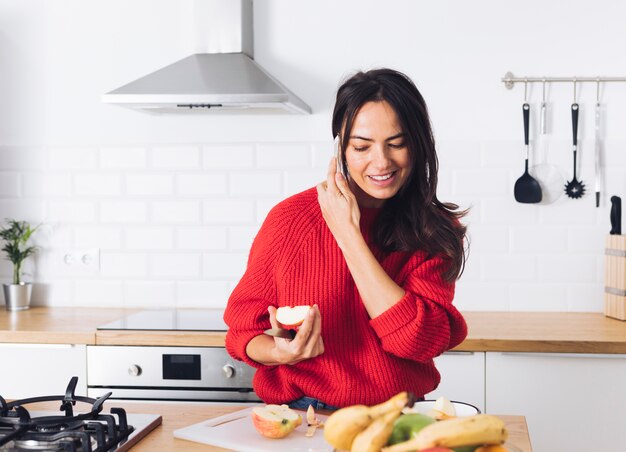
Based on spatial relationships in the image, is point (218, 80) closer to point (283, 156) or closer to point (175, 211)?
point (283, 156)

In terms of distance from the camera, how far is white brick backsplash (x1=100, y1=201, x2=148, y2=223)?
127 inches

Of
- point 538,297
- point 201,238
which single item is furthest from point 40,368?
point 538,297

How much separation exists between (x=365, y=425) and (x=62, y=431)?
63 centimetres

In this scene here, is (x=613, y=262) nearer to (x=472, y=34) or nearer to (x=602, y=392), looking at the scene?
(x=602, y=392)

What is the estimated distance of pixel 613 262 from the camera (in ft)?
9.21

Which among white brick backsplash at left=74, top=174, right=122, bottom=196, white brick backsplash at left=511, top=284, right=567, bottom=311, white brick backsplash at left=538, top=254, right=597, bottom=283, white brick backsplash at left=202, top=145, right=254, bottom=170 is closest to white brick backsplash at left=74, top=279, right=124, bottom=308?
white brick backsplash at left=74, top=174, right=122, bottom=196

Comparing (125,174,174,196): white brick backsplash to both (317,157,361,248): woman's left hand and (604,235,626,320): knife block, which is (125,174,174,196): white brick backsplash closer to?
(317,157,361,248): woman's left hand

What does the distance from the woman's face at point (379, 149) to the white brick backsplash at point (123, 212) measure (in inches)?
66.8

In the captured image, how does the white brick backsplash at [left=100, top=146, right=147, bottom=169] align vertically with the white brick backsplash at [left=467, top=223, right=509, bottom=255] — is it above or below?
above

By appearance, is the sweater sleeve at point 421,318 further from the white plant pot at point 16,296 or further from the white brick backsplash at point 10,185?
the white brick backsplash at point 10,185

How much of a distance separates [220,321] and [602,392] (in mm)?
1328

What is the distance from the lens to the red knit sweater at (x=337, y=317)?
5.60 feet

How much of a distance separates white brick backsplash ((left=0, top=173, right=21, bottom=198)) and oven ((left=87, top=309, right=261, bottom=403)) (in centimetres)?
96

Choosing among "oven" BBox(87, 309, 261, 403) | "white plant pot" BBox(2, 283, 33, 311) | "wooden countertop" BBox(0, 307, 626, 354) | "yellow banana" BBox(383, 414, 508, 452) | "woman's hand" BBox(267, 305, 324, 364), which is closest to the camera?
"yellow banana" BBox(383, 414, 508, 452)
